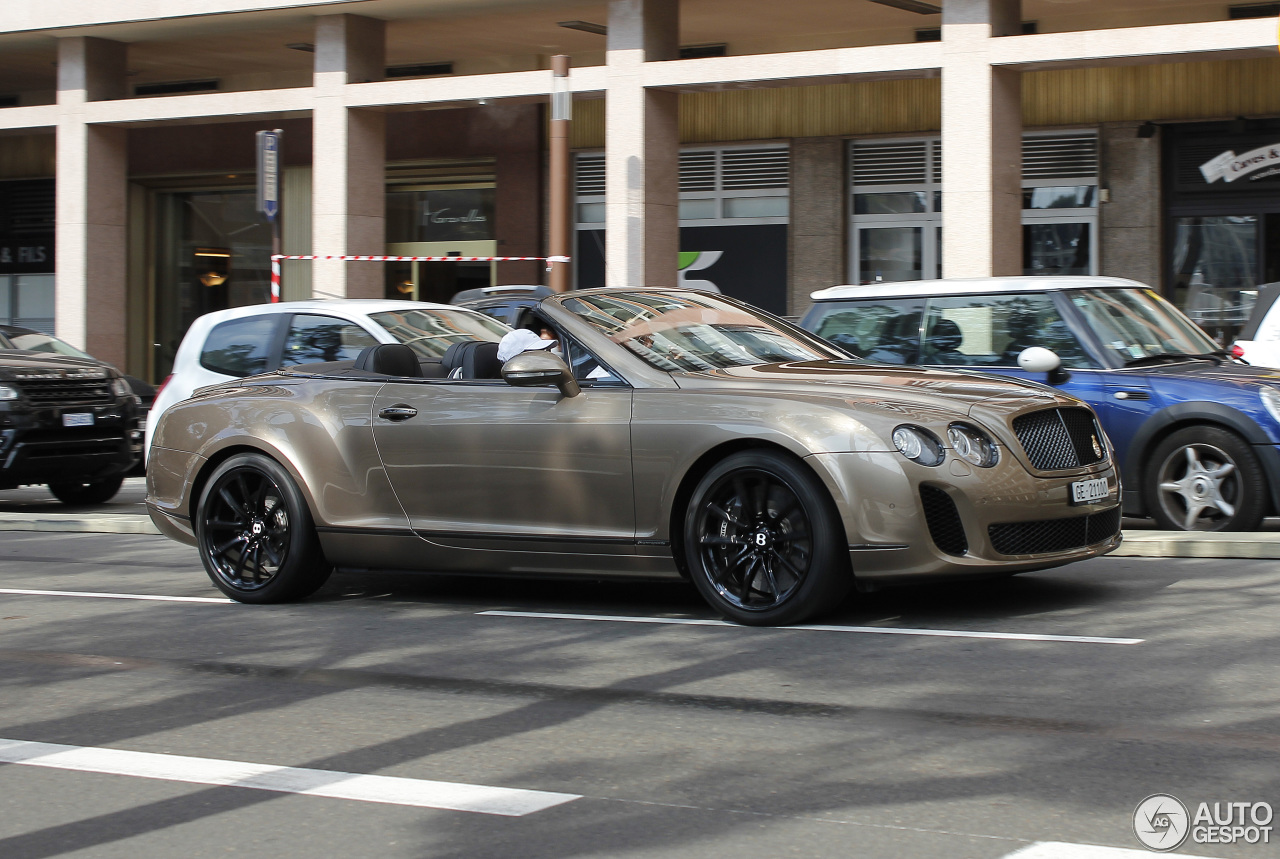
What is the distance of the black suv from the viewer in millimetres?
13328

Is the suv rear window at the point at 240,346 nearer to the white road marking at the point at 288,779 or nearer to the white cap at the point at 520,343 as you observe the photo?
the white cap at the point at 520,343

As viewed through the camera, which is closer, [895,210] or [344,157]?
[344,157]

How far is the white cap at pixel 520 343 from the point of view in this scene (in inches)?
301

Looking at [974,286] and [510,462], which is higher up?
[974,286]

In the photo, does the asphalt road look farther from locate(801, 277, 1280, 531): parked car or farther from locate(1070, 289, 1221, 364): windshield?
locate(1070, 289, 1221, 364): windshield

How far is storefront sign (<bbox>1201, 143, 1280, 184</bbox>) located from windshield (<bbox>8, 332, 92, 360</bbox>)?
529 inches

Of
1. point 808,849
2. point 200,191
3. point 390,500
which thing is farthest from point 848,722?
point 200,191

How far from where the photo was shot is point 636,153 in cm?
1867

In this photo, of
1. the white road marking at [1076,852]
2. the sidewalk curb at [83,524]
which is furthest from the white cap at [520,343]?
the sidewalk curb at [83,524]

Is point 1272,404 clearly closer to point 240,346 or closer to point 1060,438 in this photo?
point 1060,438

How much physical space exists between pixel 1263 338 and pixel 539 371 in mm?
6373

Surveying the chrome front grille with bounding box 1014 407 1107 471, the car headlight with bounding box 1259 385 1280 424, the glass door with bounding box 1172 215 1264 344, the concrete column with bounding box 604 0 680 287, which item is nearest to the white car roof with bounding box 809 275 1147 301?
the car headlight with bounding box 1259 385 1280 424

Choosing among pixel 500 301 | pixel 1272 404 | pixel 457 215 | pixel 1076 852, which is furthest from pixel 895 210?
pixel 1076 852

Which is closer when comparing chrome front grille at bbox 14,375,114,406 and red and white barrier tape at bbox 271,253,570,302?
chrome front grille at bbox 14,375,114,406
